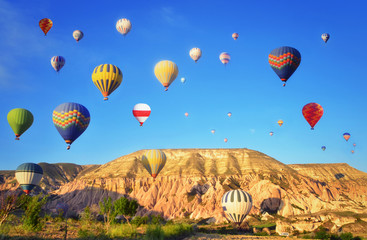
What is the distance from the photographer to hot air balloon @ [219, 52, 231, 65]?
7379 centimetres

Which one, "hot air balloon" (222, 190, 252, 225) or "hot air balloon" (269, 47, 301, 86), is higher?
"hot air balloon" (269, 47, 301, 86)

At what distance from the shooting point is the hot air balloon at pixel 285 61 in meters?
47.6

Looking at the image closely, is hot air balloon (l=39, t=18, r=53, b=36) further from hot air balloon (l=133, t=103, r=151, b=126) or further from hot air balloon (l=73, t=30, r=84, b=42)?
hot air balloon (l=133, t=103, r=151, b=126)

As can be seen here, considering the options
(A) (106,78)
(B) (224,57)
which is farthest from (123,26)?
(B) (224,57)

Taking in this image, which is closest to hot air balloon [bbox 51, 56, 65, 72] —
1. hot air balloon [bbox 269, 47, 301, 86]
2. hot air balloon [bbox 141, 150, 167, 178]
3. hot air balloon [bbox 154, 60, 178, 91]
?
hot air balloon [bbox 154, 60, 178, 91]

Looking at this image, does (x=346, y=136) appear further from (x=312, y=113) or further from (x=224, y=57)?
(x=224, y=57)

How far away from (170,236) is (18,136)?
102 feet

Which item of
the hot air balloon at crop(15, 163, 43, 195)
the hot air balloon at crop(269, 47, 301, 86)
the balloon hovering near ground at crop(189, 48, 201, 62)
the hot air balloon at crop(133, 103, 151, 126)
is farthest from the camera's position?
the balloon hovering near ground at crop(189, 48, 201, 62)

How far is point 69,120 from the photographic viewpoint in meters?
40.7

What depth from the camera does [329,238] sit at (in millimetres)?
51531

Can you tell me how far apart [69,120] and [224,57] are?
42.8 meters

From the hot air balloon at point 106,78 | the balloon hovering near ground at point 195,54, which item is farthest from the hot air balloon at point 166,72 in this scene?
the balloon hovering near ground at point 195,54

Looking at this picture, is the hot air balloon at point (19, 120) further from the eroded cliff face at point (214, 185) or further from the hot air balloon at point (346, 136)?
the hot air balloon at point (346, 136)

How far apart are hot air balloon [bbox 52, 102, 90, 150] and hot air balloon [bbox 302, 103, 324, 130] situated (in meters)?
38.0
